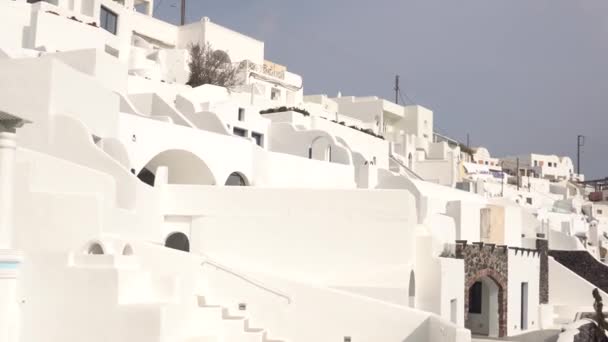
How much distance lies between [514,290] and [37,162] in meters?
18.6

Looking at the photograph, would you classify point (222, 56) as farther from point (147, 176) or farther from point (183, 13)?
point (147, 176)

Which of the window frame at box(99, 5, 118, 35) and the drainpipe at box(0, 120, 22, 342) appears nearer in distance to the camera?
the drainpipe at box(0, 120, 22, 342)

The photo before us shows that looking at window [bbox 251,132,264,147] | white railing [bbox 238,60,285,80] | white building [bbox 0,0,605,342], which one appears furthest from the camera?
white railing [bbox 238,60,285,80]

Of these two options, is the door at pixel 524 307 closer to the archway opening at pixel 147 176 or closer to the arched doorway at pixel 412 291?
the arched doorway at pixel 412 291

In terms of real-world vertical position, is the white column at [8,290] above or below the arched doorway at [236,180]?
below

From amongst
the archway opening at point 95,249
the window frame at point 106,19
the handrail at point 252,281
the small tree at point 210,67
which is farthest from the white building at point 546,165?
the archway opening at point 95,249

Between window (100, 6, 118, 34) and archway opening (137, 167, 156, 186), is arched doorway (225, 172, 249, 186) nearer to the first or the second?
archway opening (137, 167, 156, 186)

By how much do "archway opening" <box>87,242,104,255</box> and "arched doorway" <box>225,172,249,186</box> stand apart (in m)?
10.3

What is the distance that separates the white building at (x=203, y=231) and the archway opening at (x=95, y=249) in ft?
0.13

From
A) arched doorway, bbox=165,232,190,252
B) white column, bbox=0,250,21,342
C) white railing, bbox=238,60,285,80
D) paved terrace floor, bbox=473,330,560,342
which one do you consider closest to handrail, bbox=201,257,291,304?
arched doorway, bbox=165,232,190,252

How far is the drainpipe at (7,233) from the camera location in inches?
437

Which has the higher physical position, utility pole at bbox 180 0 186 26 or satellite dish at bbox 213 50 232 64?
utility pole at bbox 180 0 186 26

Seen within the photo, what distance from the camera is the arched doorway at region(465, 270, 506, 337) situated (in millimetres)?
24859

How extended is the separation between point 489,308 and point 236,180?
10.0 meters
